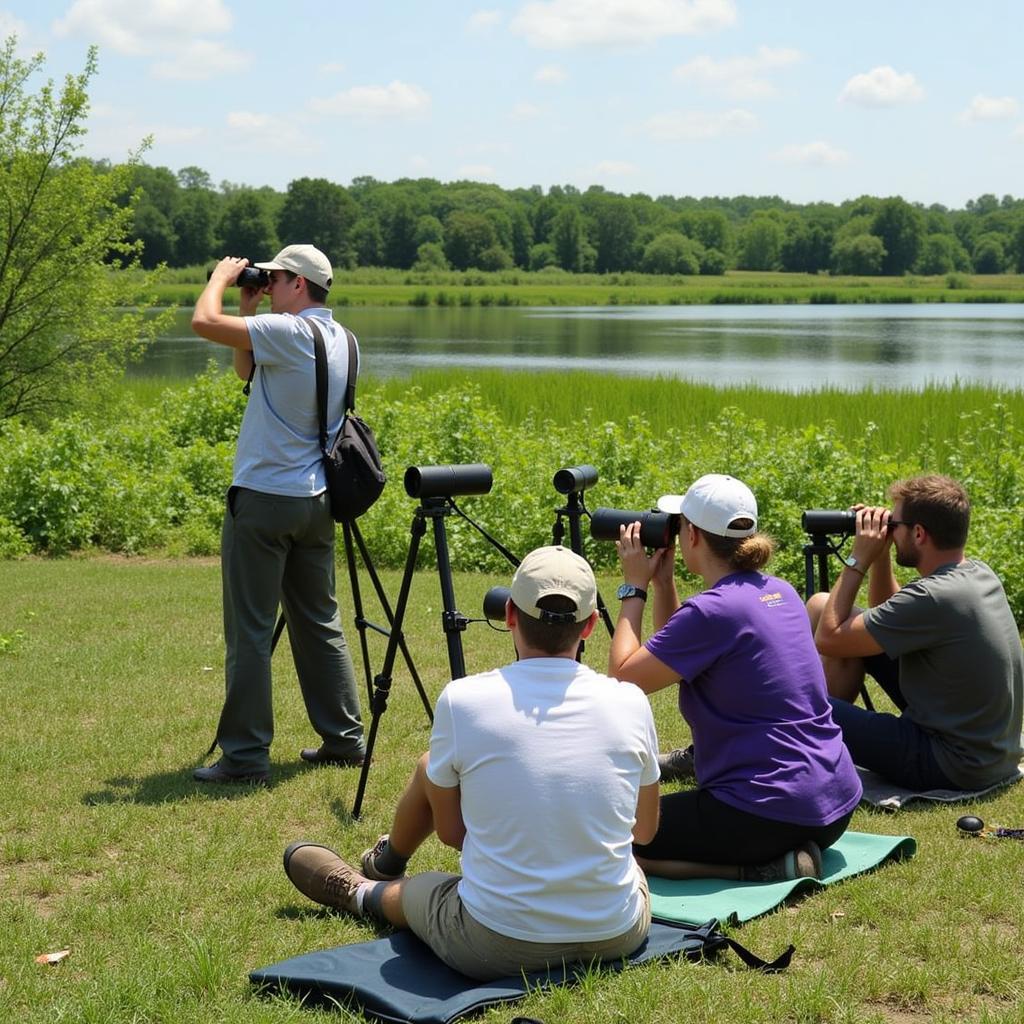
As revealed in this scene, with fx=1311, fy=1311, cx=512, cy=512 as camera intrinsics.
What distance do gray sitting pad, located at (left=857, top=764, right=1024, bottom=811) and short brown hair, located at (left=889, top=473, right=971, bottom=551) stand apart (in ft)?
3.10

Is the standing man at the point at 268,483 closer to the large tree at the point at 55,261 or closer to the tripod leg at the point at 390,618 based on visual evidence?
the tripod leg at the point at 390,618

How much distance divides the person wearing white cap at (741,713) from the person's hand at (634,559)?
0.17 m

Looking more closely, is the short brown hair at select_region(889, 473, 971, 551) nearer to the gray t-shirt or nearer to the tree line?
the gray t-shirt

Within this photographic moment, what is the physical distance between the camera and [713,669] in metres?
4.17

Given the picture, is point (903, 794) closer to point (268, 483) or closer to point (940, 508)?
point (940, 508)

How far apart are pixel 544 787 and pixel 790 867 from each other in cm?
131

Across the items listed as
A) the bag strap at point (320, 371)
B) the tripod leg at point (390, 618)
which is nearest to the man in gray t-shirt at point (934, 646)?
the tripod leg at point (390, 618)

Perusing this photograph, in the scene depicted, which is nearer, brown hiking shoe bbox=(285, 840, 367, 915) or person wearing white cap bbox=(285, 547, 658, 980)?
person wearing white cap bbox=(285, 547, 658, 980)

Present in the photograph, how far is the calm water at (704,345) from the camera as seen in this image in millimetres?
31188

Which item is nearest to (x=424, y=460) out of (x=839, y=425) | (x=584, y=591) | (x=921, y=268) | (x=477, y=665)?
(x=477, y=665)

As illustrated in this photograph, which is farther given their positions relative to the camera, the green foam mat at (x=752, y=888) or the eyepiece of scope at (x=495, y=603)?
the eyepiece of scope at (x=495, y=603)

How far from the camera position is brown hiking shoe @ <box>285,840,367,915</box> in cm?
393

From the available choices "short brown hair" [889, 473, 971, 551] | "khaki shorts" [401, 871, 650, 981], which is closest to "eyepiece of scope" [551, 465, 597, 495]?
"short brown hair" [889, 473, 971, 551]

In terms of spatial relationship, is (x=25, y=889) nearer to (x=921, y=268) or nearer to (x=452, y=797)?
(x=452, y=797)
